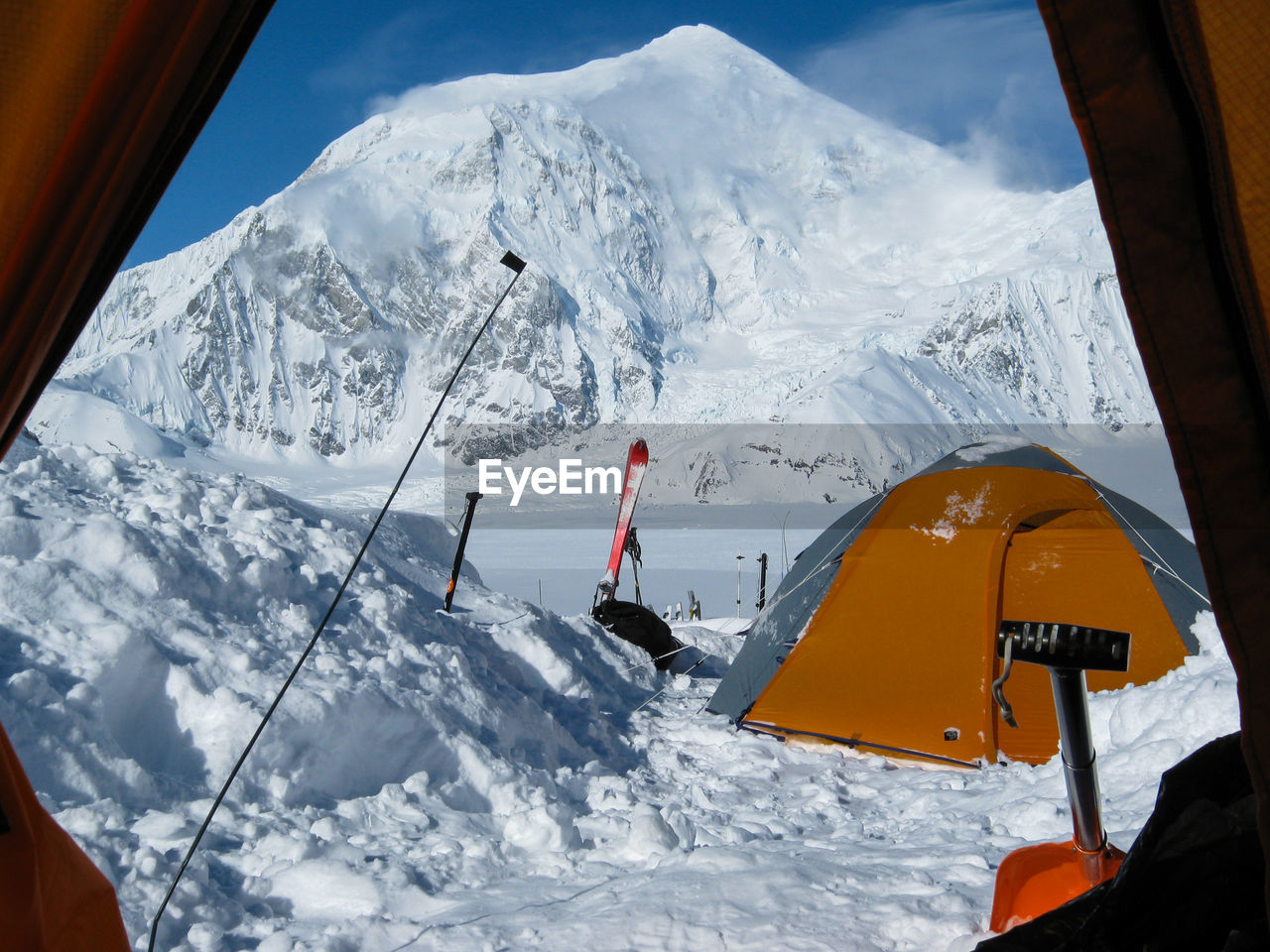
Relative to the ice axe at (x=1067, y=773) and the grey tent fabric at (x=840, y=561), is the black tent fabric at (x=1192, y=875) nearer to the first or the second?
the ice axe at (x=1067, y=773)

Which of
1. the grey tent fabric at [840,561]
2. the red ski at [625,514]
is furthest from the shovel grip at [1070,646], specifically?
the red ski at [625,514]

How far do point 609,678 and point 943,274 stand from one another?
479 ft

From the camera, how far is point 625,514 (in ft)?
30.2

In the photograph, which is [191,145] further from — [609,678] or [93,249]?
[609,678]

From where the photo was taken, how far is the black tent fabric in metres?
1.36

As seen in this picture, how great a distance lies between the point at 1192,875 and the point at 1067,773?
438mm

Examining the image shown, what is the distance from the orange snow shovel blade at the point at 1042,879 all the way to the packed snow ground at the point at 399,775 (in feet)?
0.59

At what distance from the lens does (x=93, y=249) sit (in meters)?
1.41

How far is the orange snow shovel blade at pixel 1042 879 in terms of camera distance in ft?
6.10

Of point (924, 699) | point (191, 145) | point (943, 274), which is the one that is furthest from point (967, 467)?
point (943, 274)

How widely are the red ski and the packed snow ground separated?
3.13 m

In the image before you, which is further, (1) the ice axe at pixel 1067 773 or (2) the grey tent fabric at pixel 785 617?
(2) the grey tent fabric at pixel 785 617

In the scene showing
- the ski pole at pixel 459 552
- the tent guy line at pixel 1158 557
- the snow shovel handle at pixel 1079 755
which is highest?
the tent guy line at pixel 1158 557

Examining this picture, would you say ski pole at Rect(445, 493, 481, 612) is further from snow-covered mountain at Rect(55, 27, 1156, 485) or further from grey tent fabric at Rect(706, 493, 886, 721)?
snow-covered mountain at Rect(55, 27, 1156, 485)
